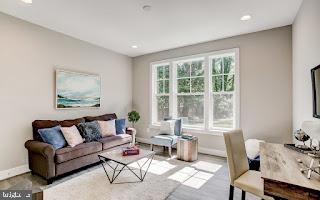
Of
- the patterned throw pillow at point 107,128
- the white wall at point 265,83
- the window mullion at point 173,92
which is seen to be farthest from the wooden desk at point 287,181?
the window mullion at point 173,92

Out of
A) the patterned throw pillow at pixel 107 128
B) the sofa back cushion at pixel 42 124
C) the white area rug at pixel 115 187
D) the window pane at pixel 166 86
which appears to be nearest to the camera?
the white area rug at pixel 115 187

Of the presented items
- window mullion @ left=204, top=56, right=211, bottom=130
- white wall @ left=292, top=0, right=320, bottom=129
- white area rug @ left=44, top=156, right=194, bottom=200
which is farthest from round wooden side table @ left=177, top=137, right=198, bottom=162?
white wall @ left=292, top=0, right=320, bottom=129

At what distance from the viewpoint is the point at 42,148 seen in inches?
109

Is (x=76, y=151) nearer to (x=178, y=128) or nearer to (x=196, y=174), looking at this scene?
(x=196, y=174)

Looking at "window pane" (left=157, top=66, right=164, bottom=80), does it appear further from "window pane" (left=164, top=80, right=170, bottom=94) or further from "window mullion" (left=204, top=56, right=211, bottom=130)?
"window mullion" (left=204, top=56, right=211, bottom=130)

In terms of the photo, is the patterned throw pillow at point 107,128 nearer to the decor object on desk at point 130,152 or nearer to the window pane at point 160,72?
the decor object on desk at point 130,152

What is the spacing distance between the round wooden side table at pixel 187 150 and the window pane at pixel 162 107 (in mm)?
1398

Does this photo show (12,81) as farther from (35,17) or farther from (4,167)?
(4,167)

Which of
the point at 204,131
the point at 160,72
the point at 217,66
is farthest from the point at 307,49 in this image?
the point at 160,72

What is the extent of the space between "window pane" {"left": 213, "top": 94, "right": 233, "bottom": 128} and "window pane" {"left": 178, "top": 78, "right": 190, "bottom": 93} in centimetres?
77

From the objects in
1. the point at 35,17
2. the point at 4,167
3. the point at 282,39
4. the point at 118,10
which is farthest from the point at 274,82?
the point at 4,167

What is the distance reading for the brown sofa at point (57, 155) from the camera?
9.10 feet

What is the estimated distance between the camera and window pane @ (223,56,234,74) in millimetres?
4078

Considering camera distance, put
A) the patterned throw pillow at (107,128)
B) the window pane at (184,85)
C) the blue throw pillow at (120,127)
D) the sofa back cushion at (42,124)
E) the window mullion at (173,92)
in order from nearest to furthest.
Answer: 1. the sofa back cushion at (42,124)
2. the patterned throw pillow at (107,128)
3. the blue throw pillow at (120,127)
4. the window pane at (184,85)
5. the window mullion at (173,92)
